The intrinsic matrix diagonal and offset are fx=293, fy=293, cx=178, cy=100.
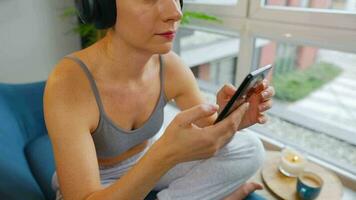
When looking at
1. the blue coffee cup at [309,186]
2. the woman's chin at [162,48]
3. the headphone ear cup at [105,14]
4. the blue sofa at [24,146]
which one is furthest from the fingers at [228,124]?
the blue sofa at [24,146]

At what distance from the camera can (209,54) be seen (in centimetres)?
179

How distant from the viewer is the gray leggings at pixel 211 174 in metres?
0.86

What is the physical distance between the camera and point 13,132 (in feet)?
3.68

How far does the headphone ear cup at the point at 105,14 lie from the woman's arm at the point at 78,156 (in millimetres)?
149

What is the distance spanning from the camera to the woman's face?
654 mm

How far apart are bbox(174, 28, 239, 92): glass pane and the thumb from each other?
42.0 inches

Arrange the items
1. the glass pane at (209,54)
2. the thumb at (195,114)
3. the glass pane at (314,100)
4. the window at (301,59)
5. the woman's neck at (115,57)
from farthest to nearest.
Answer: the glass pane at (209,54) → the glass pane at (314,100) → the window at (301,59) → the woman's neck at (115,57) → the thumb at (195,114)

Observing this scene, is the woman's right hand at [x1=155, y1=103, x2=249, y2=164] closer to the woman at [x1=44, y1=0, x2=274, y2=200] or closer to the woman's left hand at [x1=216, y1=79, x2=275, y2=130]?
the woman at [x1=44, y1=0, x2=274, y2=200]

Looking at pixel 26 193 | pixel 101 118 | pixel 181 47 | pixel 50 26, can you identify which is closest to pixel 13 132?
pixel 26 193

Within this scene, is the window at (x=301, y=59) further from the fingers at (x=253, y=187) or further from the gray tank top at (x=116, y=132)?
the gray tank top at (x=116, y=132)

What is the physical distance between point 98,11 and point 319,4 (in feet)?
2.98

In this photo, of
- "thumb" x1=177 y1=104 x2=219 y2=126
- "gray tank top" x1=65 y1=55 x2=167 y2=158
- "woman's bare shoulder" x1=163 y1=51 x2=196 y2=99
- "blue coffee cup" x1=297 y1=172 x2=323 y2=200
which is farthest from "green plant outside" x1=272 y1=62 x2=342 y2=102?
"thumb" x1=177 y1=104 x2=219 y2=126

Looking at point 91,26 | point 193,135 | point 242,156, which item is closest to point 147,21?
point 193,135

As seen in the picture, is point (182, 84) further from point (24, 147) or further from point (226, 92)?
point (24, 147)
